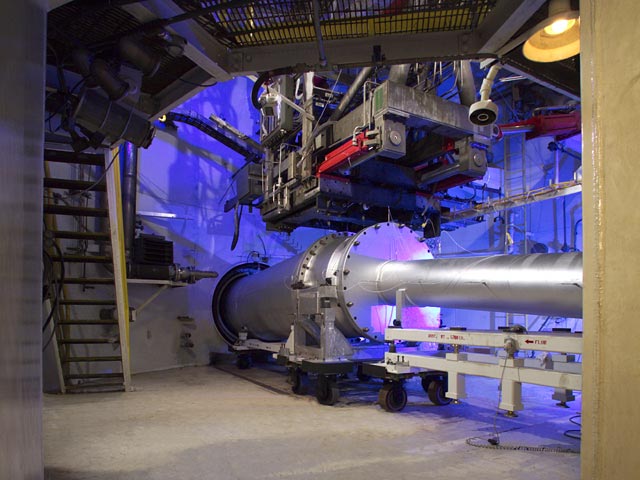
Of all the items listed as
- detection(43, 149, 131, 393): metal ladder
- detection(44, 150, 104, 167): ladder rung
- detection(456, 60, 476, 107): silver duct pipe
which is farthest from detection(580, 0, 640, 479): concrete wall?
detection(44, 150, 104, 167): ladder rung

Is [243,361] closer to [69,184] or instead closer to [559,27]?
[69,184]

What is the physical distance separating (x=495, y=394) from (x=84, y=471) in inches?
149

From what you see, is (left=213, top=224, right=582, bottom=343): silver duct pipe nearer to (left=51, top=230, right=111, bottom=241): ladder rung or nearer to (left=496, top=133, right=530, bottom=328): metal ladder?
(left=51, top=230, right=111, bottom=241): ladder rung

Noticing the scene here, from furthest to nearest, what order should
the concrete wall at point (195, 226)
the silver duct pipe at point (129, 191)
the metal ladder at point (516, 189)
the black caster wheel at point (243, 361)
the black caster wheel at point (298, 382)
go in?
the metal ladder at point (516, 189) → the concrete wall at point (195, 226) → the black caster wheel at point (243, 361) → the silver duct pipe at point (129, 191) → the black caster wheel at point (298, 382)

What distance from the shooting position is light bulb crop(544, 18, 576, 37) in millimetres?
1905

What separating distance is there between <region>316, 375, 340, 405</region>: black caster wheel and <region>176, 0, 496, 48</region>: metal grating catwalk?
9.61ft

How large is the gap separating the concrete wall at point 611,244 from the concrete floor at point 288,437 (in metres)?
1.70

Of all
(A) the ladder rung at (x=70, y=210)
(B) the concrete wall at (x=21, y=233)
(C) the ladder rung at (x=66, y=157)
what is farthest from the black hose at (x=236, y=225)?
(B) the concrete wall at (x=21, y=233)

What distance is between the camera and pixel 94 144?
389cm

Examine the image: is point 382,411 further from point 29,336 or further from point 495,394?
point 29,336

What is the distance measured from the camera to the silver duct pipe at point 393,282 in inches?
112

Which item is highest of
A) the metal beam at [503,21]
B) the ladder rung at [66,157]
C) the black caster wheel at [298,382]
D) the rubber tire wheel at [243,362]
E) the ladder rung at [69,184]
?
the metal beam at [503,21]

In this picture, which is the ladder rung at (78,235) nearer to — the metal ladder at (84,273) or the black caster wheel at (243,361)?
the metal ladder at (84,273)

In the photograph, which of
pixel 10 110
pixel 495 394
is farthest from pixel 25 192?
pixel 495 394
